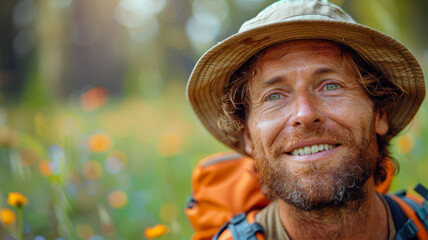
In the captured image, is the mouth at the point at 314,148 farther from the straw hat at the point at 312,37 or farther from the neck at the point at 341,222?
the straw hat at the point at 312,37

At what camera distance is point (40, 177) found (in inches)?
154

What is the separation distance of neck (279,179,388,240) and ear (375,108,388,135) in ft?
1.01

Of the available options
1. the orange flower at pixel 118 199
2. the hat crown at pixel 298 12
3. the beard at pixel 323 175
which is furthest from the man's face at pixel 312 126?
the orange flower at pixel 118 199

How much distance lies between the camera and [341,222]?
2.00m

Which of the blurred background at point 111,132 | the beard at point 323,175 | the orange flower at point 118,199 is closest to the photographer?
the beard at point 323,175

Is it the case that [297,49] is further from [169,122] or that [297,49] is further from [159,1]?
[159,1]

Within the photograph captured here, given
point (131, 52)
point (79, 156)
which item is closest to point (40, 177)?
point (79, 156)

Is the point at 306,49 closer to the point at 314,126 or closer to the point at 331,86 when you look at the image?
the point at 331,86

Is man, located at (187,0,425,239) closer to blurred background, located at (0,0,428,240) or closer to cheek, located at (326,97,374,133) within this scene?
cheek, located at (326,97,374,133)

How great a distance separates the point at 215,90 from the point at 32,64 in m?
2.96

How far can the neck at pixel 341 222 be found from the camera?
6.54ft

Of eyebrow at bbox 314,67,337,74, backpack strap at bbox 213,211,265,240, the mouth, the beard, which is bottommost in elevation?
backpack strap at bbox 213,211,265,240

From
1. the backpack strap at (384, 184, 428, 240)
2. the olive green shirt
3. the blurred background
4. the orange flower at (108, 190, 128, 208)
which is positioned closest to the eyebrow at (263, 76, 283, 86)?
the olive green shirt

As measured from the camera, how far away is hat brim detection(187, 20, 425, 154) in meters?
1.86
